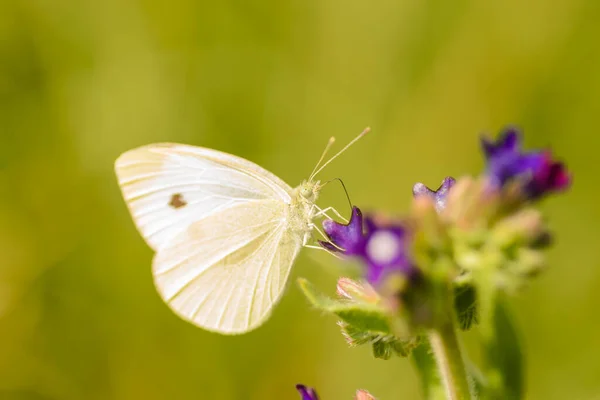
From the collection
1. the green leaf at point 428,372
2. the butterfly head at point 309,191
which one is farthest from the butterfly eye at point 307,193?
the green leaf at point 428,372

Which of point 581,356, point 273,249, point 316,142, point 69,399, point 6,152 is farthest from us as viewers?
point 316,142

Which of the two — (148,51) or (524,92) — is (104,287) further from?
(524,92)

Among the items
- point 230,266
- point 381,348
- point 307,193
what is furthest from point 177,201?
point 381,348

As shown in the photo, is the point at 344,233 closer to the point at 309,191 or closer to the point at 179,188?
the point at 309,191

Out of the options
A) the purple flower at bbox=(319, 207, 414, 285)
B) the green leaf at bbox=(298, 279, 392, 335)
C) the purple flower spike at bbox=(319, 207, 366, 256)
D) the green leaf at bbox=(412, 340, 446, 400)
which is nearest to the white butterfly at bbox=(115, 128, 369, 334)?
the purple flower spike at bbox=(319, 207, 366, 256)

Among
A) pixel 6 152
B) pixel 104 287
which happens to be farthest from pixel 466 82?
pixel 6 152

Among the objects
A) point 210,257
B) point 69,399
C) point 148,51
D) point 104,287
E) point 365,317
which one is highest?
point 148,51

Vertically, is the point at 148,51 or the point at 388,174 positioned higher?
the point at 148,51

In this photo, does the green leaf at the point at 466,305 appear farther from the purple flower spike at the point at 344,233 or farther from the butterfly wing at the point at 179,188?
the butterfly wing at the point at 179,188
